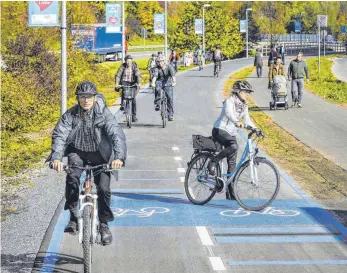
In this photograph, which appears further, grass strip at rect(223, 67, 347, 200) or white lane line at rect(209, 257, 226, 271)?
grass strip at rect(223, 67, 347, 200)

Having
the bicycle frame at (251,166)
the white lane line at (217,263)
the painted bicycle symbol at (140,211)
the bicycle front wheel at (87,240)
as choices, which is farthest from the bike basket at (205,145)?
the bicycle front wheel at (87,240)

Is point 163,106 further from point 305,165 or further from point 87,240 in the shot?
point 87,240

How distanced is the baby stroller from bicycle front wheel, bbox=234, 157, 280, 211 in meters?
14.7

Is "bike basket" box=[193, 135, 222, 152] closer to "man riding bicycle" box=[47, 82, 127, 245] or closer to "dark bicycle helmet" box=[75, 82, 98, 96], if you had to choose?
"man riding bicycle" box=[47, 82, 127, 245]

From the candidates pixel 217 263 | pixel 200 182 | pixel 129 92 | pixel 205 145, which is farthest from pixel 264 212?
pixel 129 92

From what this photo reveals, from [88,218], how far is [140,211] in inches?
130

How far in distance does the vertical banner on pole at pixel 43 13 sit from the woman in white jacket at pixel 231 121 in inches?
311

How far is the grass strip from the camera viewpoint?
12156 mm

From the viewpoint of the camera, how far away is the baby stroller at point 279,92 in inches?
984

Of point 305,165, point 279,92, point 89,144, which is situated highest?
point 89,144

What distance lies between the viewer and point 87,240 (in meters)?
7.16

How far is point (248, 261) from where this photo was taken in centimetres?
803

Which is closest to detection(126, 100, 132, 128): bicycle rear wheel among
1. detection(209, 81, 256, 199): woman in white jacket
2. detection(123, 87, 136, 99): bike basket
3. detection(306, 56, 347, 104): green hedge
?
detection(123, 87, 136, 99): bike basket

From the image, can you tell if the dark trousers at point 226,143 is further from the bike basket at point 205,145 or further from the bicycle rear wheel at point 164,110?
the bicycle rear wheel at point 164,110
